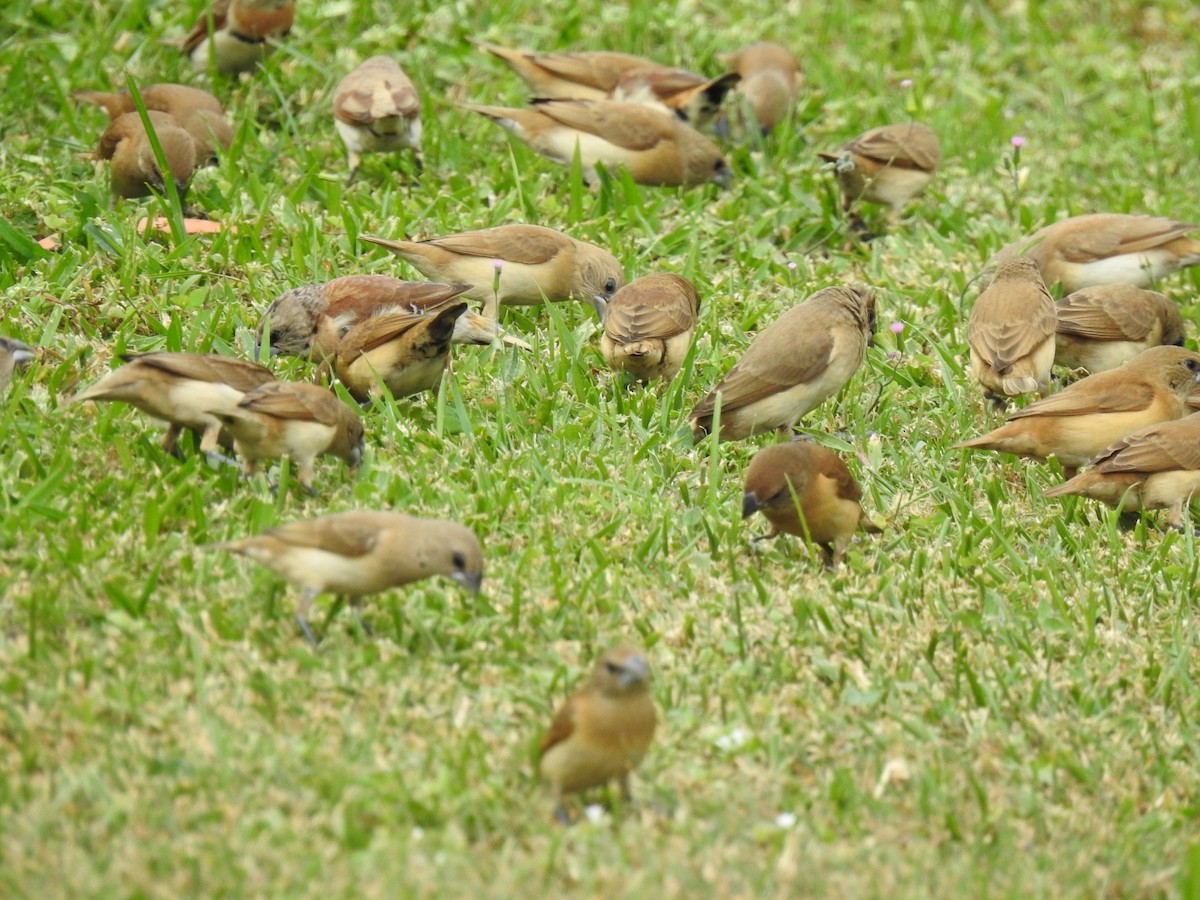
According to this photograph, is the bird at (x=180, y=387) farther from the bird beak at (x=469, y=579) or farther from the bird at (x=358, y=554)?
the bird beak at (x=469, y=579)

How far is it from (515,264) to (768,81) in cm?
329

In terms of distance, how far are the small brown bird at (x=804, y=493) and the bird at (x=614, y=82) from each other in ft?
16.0

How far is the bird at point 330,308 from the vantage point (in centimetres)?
716

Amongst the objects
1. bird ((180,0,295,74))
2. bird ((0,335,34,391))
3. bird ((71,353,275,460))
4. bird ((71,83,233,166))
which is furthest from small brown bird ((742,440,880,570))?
bird ((180,0,295,74))

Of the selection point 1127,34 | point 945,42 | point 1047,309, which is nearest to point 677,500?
point 1047,309

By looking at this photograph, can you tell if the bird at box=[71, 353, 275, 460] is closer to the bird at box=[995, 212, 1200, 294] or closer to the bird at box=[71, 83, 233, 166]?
the bird at box=[71, 83, 233, 166]

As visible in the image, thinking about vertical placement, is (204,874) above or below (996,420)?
above

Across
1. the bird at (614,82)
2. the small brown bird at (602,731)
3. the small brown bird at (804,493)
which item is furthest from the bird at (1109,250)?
the small brown bird at (602,731)

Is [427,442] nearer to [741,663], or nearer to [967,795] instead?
[741,663]

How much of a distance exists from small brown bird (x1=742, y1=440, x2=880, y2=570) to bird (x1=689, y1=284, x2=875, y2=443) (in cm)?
91

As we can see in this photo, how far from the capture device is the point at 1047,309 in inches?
315

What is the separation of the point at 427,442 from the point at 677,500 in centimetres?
110

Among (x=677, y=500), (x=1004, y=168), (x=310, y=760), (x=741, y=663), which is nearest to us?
(x=310, y=760)

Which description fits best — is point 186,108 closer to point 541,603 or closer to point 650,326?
point 650,326
